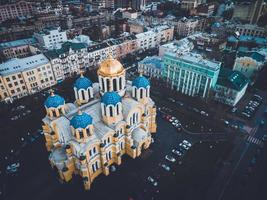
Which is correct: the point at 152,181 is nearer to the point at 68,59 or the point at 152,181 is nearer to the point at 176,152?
the point at 176,152

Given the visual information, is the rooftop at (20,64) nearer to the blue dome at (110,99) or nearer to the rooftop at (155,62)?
the rooftop at (155,62)

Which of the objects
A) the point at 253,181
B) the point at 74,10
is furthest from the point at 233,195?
the point at 74,10

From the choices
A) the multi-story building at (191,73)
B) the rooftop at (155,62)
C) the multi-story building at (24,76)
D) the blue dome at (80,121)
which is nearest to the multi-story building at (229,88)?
the multi-story building at (191,73)

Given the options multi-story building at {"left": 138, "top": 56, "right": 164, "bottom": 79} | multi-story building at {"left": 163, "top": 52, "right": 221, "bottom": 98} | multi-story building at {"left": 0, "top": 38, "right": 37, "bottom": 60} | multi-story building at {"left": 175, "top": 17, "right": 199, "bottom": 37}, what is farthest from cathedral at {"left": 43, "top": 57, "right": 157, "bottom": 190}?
multi-story building at {"left": 175, "top": 17, "right": 199, "bottom": 37}

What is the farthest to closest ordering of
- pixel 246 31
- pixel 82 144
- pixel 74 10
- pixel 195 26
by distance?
1. pixel 74 10
2. pixel 195 26
3. pixel 246 31
4. pixel 82 144

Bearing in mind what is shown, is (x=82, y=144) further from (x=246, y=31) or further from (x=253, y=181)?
(x=246, y=31)

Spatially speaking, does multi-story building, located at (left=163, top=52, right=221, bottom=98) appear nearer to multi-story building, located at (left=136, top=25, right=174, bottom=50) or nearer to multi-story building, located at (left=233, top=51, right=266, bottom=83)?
multi-story building, located at (left=233, top=51, right=266, bottom=83)
